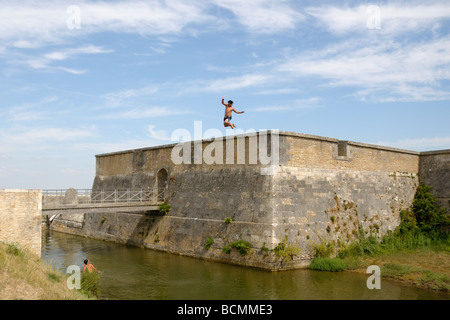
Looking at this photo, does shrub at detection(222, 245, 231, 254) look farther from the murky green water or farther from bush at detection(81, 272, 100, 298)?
bush at detection(81, 272, 100, 298)

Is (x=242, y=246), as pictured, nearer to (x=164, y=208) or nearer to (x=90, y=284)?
(x=90, y=284)

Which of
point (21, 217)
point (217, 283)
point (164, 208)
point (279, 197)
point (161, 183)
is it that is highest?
point (161, 183)

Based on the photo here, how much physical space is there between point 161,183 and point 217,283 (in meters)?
11.2

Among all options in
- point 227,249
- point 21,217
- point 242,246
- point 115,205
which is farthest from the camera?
point 115,205

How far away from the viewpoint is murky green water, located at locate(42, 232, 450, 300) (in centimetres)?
1277

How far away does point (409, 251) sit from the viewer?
59.4 ft

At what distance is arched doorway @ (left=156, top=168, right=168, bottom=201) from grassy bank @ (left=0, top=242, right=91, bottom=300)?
472 inches

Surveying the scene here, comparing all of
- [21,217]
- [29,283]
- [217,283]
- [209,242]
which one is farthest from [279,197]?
[21,217]

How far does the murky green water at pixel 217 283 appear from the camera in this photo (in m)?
12.8

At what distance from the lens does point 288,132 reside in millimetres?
17047
